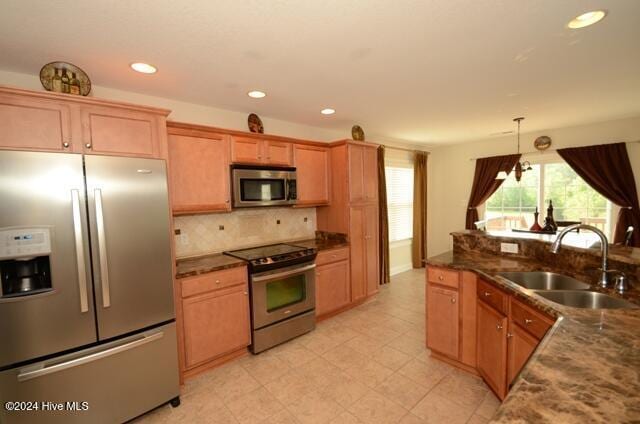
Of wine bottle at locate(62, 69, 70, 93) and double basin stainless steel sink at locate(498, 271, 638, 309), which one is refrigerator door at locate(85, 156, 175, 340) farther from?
double basin stainless steel sink at locate(498, 271, 638, 309)

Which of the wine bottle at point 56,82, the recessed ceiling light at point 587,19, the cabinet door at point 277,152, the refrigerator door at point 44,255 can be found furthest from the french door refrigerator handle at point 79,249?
the recessed ceiling light at point 587,19

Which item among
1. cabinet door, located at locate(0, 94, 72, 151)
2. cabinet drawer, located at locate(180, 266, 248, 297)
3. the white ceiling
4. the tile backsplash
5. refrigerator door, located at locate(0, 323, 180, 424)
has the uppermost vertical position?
the white ceiling

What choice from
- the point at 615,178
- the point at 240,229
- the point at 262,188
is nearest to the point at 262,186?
the point at 262,188

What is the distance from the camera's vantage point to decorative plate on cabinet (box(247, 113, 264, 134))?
3238 millimetres

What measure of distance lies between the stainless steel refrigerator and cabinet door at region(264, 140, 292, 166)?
1.31 metres

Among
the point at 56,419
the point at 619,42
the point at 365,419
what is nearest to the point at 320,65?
the point at 619,42

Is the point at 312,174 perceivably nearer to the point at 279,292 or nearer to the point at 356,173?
the point at 356,173

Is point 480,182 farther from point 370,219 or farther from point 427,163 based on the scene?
point 370,219

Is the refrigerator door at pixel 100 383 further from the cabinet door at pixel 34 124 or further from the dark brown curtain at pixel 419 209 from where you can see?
the dark brown curtain at pixel 419 209

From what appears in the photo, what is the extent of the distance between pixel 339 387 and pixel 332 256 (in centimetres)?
152

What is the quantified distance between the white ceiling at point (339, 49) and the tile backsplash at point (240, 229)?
1.24 metres

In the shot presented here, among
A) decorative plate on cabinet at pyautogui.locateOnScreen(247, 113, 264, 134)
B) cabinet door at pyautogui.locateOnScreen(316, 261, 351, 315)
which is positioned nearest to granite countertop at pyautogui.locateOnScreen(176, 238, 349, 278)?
cabinet door at pyautogui.locateOnScreen(316, 261, 351, 315)

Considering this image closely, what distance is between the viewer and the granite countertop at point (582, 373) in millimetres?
762

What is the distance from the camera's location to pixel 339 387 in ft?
7.51
